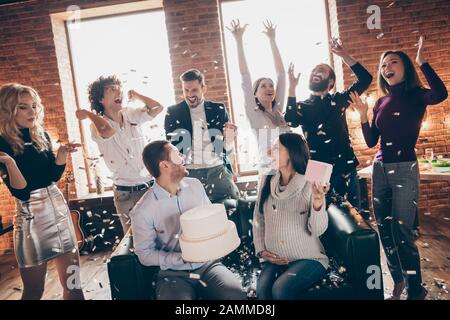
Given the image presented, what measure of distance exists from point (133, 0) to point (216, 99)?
154 centimetres

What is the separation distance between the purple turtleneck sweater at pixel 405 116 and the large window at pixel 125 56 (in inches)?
107

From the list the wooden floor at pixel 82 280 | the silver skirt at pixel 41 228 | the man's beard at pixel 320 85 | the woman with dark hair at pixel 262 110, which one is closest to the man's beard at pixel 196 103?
the woman with dark hair at pixel 262 110

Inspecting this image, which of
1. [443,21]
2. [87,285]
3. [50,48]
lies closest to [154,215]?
[87,285]

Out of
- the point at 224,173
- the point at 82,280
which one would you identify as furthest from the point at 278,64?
the point at 82,280

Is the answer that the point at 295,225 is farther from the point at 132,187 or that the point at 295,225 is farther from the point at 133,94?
the point at 133,94

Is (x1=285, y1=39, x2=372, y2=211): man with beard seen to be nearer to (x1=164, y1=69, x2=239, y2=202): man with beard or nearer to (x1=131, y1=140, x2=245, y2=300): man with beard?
(x1=164, y1=69, x2=239, y2=202): man with beard

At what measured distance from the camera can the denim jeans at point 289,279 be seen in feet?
6.18

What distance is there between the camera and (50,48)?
4270 mm

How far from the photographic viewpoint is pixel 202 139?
9.77 feet

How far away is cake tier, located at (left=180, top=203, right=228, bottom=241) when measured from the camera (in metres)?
1.72

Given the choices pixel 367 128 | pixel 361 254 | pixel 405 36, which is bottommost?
pixel 361 254

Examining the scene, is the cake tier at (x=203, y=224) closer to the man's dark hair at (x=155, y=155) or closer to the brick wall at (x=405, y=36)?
the man's dark hair at (x=155, y=155)

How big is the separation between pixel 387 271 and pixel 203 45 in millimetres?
3066
